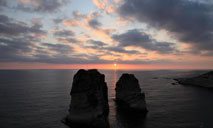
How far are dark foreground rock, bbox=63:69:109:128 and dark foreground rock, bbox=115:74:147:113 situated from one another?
16.0 m

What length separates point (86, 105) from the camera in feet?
112

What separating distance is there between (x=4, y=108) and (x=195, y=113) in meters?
65.6

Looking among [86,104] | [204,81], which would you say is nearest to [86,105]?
[86,104]

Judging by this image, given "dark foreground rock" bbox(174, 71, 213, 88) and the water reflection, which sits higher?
"dark foreground rock" bbox(174, 71, 213, 88)

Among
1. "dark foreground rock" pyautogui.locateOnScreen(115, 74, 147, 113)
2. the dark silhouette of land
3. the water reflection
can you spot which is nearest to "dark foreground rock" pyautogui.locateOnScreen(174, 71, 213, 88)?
"dark foreground rock" pyautogui.locateOnScreen(115, 74, 147, 113)

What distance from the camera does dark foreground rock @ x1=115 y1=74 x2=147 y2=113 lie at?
46.4 meters

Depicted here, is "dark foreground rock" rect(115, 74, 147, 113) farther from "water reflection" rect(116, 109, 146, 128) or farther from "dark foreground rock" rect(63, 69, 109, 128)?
"dark foreground rock" rect(63, 69, 109, 128)

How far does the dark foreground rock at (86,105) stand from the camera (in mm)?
33188

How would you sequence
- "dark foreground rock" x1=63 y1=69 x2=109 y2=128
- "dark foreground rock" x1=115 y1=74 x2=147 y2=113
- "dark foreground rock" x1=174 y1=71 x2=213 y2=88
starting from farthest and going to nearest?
"dark foreground rock" x1=174 y1=71 x2=213 y2=88 < "dark foreground rock" x1=115 y1=74 x2=147 y2=113 < "dark foreground rock" x1=63 y1=69 x2=109 y2=128

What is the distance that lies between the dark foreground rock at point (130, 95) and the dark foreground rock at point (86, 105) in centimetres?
1604

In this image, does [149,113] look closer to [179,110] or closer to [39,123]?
[179,110]

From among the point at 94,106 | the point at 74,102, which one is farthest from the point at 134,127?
the point at 74,102

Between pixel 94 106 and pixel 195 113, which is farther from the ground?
pixel 94 106

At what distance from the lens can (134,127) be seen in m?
34.0
